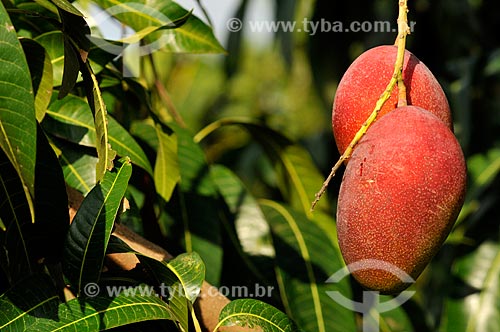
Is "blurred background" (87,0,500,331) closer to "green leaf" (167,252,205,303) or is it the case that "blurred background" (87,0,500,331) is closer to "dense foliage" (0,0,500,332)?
"dense foliage" (0,0,500,332)

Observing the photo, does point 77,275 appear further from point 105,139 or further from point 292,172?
point 292,172

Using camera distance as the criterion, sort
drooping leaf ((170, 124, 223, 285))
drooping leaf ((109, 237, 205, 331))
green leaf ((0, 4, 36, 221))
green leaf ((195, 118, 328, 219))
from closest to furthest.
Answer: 1. green leaf ((0, 4, 36, 221))
2. drooping leaf ((109, 237, 205, 331))
3. drooping leaf ((170, 124, 223, 285))
4. green leaf ((195, 118, 328, 219))

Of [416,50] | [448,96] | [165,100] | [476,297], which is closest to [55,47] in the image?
[165,100]

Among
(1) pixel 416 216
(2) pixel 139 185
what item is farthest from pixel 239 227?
(1) pixel 416 216

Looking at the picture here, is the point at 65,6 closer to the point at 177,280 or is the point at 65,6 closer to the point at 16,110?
the point at 16,110

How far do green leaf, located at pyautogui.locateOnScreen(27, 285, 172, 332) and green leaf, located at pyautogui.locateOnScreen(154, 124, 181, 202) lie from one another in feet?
0.68

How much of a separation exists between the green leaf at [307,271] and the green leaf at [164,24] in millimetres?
265

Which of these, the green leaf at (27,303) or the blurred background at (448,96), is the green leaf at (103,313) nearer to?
the green leaf at (27,303)

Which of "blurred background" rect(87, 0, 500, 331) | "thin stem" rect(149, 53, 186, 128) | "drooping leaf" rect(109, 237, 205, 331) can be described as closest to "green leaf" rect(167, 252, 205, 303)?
"drooping leaf" rect(109, 237, 205, 331)

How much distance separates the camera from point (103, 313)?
1.94 feet

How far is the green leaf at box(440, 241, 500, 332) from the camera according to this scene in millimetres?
1381

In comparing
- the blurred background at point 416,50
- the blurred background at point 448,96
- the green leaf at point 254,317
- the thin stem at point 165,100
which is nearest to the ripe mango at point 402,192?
the green leaf at point 254,317

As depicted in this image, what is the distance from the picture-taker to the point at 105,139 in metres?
0.60

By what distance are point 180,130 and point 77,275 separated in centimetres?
38
